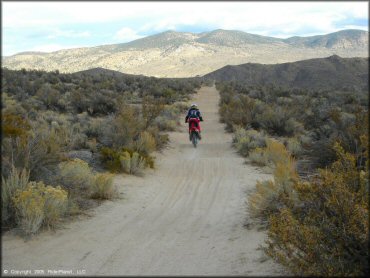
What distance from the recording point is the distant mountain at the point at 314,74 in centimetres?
6456

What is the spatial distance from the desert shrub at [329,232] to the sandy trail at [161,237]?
490 millimetres

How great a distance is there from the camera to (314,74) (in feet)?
228

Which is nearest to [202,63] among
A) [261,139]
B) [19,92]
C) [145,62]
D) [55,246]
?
[145,62]

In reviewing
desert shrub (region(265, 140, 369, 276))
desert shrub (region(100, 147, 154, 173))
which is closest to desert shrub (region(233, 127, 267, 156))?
desert shrub (region(100, 147, 154, 173))

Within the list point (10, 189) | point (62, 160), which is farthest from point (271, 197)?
point (10, 189)

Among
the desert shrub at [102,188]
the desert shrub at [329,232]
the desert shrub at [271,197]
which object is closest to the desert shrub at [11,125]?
the desert shrub at [102,188]

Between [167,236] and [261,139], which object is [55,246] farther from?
[261,139]

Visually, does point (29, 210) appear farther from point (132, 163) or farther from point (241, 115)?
point (241, 115)

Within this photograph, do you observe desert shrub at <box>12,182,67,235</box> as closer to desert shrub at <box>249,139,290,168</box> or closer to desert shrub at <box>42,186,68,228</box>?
desert shrub at <box>42,186,68,228</box>

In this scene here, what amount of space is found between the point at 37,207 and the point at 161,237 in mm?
1953

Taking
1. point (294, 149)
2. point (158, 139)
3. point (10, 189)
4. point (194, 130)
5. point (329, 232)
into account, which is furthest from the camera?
point (194, 130)

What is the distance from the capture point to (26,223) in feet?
20.7

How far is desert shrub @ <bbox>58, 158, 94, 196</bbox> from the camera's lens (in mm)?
8250

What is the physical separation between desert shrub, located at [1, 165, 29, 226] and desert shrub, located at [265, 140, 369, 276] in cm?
420
